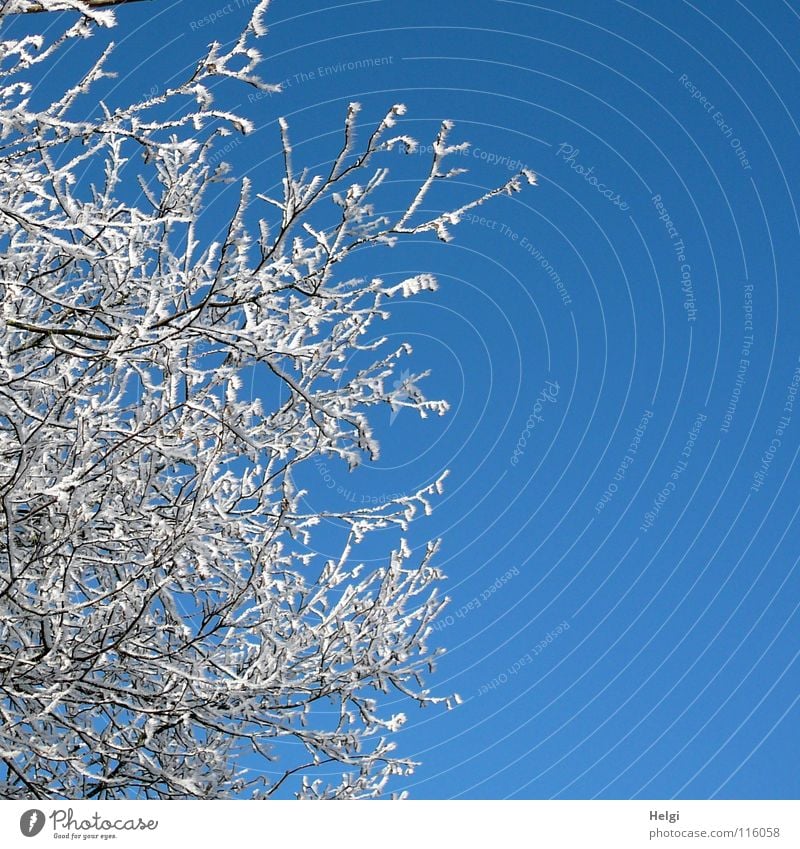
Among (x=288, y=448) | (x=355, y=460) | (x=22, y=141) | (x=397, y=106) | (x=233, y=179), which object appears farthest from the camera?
(x=288, y=448)

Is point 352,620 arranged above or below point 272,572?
below

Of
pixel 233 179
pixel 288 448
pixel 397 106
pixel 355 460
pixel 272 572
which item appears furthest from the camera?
pixel 272 572

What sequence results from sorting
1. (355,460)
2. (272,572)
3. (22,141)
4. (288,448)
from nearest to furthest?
(355,460) < (22,141) < (288,448) < (272,572)

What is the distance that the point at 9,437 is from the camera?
5.50m

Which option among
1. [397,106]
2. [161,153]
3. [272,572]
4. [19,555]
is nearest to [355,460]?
[397,106]

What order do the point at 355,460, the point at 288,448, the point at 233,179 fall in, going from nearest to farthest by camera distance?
the point at 355,460 → the point at 233,179 → the point at 288,448
